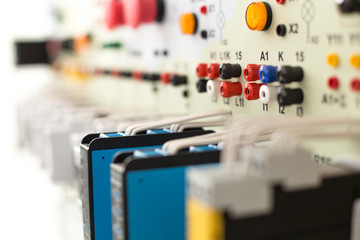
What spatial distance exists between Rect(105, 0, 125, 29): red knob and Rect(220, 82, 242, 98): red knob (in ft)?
3.25

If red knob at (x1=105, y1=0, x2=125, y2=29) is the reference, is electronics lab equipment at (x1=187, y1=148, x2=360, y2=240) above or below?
below

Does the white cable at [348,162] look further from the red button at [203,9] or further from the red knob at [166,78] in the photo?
the red knob at [166,78]

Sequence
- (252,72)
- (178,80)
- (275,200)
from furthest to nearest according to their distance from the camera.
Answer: (178,80) < (252,72) < (275,200)

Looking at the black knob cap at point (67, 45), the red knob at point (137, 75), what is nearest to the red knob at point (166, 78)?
the red knob at point (137, 75)

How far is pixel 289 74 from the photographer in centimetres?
113

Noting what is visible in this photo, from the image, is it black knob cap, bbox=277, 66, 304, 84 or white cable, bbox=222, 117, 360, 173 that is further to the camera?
black knob cap, bbox=277, 66, 304, 84

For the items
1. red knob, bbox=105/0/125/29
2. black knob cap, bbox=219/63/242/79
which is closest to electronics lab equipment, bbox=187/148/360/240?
black knob cap, bbox=219/63/242/79

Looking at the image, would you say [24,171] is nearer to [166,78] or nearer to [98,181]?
[166,78]

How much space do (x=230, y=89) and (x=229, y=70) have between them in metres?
0.06

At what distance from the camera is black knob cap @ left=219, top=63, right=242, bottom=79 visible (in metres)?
1.36

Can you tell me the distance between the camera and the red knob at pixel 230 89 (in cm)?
139

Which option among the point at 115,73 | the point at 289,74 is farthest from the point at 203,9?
the point at 115,73

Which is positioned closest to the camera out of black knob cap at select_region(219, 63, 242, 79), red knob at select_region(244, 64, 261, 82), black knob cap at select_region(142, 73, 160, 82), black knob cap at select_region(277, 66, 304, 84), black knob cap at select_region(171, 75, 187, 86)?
black knob cap at select_region(277, 66, 304, 84)

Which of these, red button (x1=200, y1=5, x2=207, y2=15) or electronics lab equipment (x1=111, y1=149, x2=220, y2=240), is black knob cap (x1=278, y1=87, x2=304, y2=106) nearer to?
electronics lab equipment (x1=111, y1=149, x2=220, y2=240)
